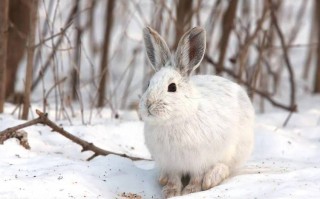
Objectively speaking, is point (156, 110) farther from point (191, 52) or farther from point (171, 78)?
point (191, 52)

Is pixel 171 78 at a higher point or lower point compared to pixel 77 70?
higher

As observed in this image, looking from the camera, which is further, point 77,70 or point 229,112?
point 77,70

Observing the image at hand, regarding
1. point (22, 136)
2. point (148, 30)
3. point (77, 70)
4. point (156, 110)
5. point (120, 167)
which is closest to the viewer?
point (156, 110)

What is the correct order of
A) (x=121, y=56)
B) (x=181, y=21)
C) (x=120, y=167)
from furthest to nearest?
(x=121, y=56) < (x=181, y=21) < (x=120, y=167)

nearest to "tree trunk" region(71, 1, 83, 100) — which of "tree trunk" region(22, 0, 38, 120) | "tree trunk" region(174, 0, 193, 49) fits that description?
"tree trunk" region(22, 0, 38, 120)

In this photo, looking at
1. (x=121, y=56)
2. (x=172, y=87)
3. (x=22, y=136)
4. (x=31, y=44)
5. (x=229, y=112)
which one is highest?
(x=31, y=44)

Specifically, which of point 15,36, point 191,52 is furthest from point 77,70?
point 191,52

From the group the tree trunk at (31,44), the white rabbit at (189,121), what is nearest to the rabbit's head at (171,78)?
the white rabbit at (189,121)
